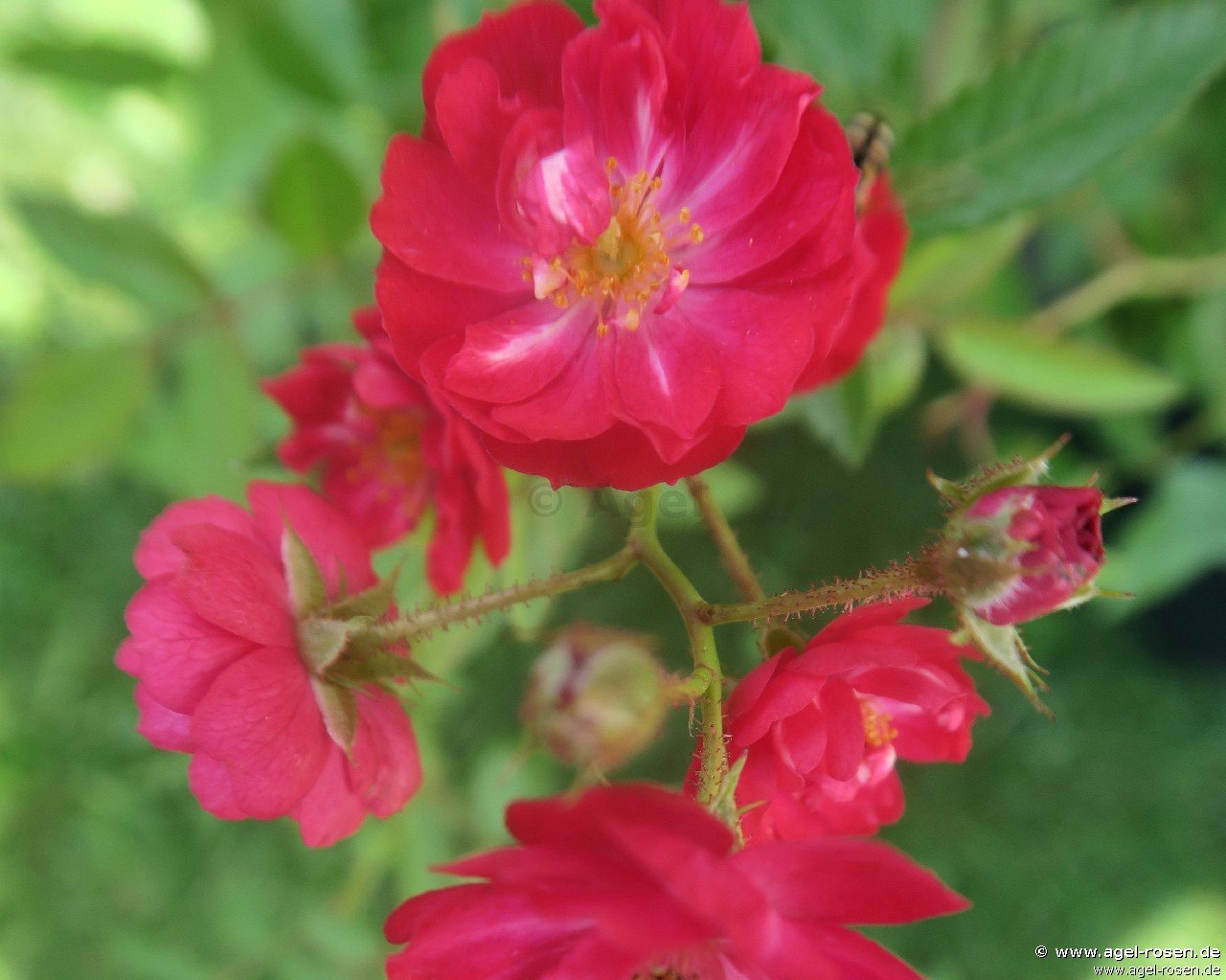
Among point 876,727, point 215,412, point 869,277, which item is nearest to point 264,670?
point 876,727

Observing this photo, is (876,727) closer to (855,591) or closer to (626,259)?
(855,591)

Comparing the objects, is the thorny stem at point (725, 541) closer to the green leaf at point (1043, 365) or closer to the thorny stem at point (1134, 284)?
the green leaf at point (1043, 365)

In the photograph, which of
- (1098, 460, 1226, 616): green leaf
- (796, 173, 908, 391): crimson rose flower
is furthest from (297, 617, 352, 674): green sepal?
(1098, 460, 1226, 616): green leaf

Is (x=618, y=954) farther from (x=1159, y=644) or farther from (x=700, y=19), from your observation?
(x=1159, y=644)

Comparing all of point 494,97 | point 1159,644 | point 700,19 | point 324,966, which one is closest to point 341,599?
point 494,97

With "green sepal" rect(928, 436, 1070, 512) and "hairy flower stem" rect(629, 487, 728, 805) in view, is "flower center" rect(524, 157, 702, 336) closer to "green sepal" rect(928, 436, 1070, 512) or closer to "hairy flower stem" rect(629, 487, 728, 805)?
"hairy flower stem" rect(629, 487, 728, 805)

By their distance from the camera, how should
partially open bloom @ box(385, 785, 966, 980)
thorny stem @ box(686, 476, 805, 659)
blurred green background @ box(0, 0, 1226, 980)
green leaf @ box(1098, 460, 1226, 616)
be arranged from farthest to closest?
green leaf @ box(1098, 460, 1226, 616), blurred green background @ box(0, 0, 1226, 980), thorny stem @ box(686, 476, 805, 659), partially open bloom @ box(385, 785, 966, 980)

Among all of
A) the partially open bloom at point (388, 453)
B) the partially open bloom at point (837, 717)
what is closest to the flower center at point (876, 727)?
the partially open bloom at point (837, 717)
